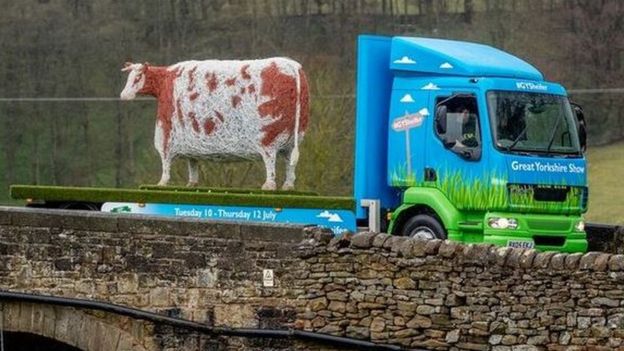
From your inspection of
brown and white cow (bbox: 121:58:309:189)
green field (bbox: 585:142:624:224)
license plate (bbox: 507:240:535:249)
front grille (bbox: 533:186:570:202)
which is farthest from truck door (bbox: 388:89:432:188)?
green field (bbox: 585:142:624:224)

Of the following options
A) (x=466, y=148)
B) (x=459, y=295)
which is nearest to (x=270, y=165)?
(x=466, y=148)

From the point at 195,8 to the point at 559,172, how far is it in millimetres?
71553

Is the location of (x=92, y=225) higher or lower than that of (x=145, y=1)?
lower

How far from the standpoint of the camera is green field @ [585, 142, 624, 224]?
173ft

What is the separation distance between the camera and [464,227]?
19516 millimetres

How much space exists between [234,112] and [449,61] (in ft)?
11.1

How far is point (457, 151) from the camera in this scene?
19562 mm

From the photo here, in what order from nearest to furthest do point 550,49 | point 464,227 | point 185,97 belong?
1. point 464,227
2. point 185,97
3. point 550,49

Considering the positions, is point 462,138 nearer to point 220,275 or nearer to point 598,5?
point 220,275

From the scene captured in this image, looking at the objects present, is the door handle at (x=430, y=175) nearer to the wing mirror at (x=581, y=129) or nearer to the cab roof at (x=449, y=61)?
the cab roof at (x=449, y=61)

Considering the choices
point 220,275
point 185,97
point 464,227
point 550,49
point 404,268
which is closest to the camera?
point 404,268

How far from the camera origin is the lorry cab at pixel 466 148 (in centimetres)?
1933

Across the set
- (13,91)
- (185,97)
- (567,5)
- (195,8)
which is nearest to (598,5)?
(567,5)

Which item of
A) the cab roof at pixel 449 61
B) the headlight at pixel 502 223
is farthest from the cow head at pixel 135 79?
the headlight at pixel 502 223
